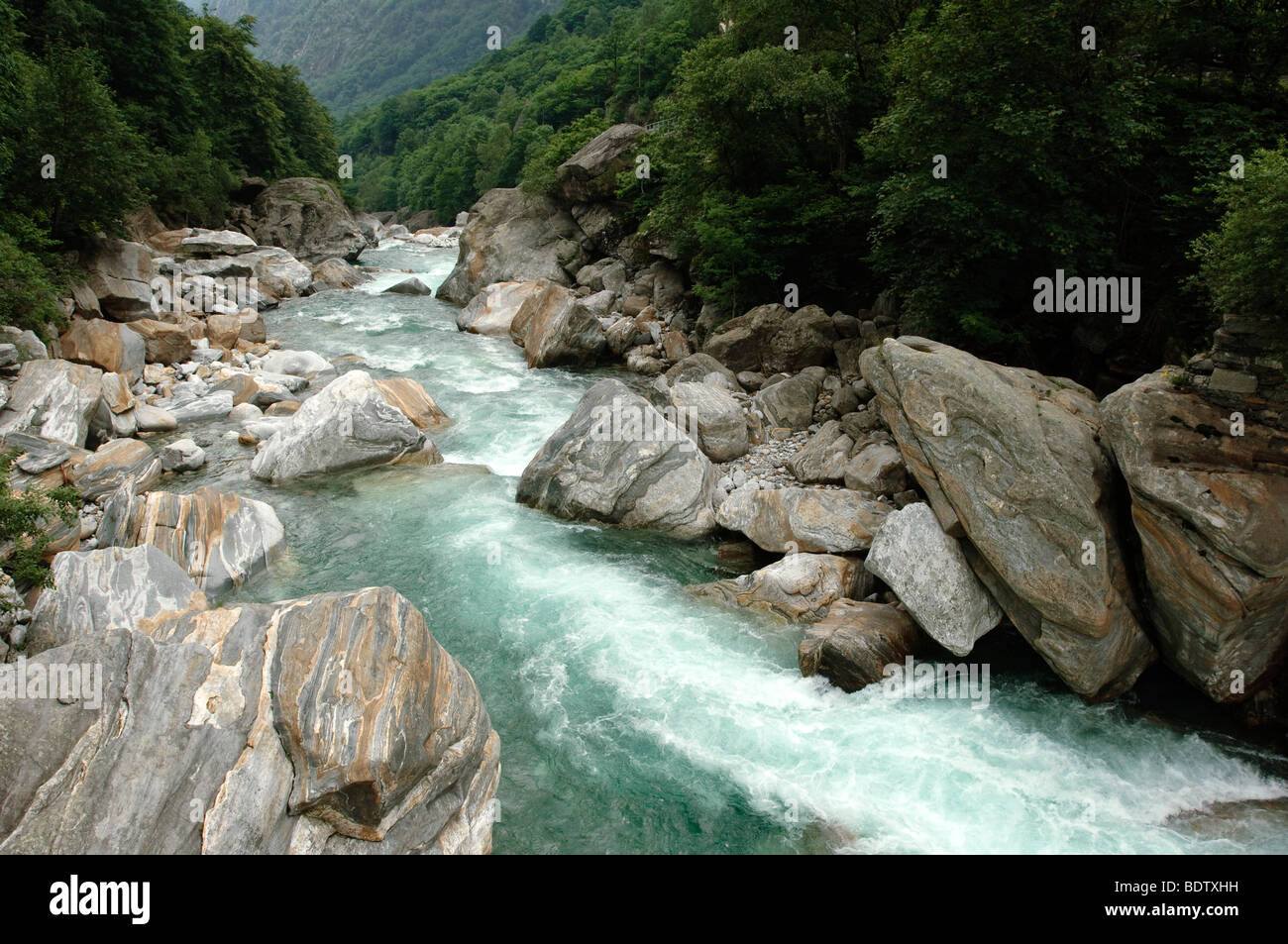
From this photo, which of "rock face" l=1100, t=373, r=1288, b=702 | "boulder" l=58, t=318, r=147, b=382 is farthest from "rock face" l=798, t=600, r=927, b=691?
"boulder" l=58, t=318, r=147, b=382

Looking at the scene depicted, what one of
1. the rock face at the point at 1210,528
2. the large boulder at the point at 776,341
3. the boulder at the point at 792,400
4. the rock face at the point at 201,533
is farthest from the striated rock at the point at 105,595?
the large boulder at the point at 776,341

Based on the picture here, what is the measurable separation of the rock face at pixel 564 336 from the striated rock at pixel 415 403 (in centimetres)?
541

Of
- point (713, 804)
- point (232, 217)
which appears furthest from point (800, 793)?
point (232, 217)

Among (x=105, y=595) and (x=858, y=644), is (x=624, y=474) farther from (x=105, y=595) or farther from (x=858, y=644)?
(x=105, y=595)

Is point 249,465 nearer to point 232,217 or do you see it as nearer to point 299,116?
point 232,217

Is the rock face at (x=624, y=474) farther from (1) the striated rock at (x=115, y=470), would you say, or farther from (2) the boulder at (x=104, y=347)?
(2) the boulder at (x=104, y=347)

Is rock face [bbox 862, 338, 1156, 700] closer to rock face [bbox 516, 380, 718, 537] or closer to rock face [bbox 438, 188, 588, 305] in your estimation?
rock face [bbox 516, 380, 718, 537]

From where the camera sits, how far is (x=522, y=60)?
342 feet

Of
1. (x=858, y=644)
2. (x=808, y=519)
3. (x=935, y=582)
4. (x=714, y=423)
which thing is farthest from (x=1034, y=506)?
(x=714, y=423)

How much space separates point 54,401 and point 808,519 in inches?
614

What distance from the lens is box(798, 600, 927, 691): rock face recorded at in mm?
10102

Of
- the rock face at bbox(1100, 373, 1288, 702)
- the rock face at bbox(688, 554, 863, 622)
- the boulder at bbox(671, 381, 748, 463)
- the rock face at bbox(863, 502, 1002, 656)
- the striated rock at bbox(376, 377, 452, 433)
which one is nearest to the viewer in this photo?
the rock face at bbox(1100, 373, 1288, 702)

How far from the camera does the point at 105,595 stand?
8789 millimetres

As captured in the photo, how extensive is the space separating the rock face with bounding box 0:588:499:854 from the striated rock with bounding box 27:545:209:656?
4.91ft
